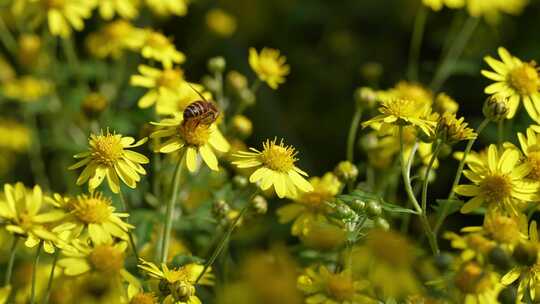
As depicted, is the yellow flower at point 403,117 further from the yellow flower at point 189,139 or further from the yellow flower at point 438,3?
the yellow flower at point 438,3

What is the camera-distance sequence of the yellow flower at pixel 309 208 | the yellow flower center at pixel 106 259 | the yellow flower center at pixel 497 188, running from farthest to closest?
1. the yellow flower at pixel 309 208
2. the yellow flower center at pixel 497 188
3. the yellow flower center at pixel 106 259

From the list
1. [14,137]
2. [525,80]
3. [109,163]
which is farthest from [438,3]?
[14,137]

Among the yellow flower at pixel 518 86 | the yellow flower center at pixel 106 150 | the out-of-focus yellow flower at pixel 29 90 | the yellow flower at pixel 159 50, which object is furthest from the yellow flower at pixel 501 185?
the out-of-focus yellow flower at pixel 29 90

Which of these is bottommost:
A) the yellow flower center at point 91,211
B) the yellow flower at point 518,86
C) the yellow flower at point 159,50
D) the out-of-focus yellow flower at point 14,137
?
the out-of-focus yellow flower at point 14,137

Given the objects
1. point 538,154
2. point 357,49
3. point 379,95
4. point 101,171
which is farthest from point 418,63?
point 101,171

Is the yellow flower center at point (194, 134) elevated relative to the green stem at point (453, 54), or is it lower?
elevated
